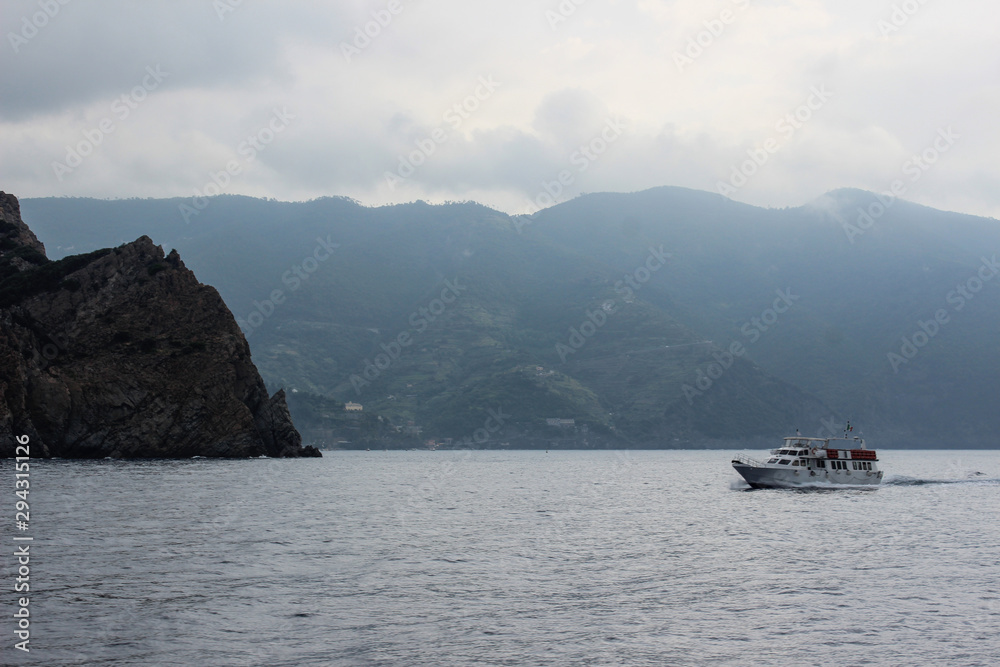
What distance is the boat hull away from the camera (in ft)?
307

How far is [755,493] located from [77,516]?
65.8 metres

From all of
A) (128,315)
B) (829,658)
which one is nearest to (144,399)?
(128,315)

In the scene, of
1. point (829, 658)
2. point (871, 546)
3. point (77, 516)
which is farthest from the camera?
point (77, 516)

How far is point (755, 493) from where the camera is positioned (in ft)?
298

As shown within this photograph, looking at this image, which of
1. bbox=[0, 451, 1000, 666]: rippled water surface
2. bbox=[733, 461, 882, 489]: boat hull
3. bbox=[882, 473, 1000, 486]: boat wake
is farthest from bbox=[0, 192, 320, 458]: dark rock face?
bbox=[882, 473, 1000, 486]: boat wake

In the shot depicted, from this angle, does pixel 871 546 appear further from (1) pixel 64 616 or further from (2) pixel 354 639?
(1) pixel 64 616

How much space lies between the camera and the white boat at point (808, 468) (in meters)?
93.6

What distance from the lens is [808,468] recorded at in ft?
313

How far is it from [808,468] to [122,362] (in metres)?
93.4

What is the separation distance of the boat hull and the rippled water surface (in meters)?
21.4

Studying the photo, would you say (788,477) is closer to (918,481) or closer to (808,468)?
(808,468)

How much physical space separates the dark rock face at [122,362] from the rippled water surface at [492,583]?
1934 inches

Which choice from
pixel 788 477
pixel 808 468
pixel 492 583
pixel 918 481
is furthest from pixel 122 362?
pixel 918 481

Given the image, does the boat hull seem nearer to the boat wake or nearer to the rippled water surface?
A: the boat wake
